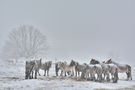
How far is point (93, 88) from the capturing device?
29875 millimetres

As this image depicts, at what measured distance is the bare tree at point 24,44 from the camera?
110 m

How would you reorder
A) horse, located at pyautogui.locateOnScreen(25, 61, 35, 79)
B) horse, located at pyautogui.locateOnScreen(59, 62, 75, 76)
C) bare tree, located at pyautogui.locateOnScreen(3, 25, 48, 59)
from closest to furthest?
horse, located at pyautogui.locateOnScreen(25, 61, 35, 79)
horse, located at pyautogui.locateOnScreen(59, 62, 75, 76)
bare tree, located at pyautogui.locateOnScreen(3, 25, 48, 59)

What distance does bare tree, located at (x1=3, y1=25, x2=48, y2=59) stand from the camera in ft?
360

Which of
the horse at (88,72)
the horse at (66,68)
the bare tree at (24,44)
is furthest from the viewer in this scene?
the bare tree at (24,44)

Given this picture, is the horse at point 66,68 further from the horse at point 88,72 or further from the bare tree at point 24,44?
the bare tree at point 24,44

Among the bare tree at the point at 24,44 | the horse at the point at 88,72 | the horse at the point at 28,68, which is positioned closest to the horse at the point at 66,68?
the horse at the point at 88,72

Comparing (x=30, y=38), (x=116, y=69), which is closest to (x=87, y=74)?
(x=116, y=69)

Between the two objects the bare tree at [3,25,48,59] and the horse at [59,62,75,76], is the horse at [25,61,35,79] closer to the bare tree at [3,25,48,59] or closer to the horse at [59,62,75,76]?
the horse at [59,62,75,76]

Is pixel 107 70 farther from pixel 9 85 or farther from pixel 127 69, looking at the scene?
pixel 9 85

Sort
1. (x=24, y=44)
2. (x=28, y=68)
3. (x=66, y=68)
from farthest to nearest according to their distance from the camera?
(x=24, y=44), (x=66, y=68), (x=28, y=68)

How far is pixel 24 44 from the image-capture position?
117 meters

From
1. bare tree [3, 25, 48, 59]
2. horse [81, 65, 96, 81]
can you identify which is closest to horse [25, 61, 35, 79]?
horse [81, 65, 96, 81]

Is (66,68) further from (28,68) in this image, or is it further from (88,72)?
(28,68)

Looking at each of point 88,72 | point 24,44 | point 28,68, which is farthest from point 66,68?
point 24,44
